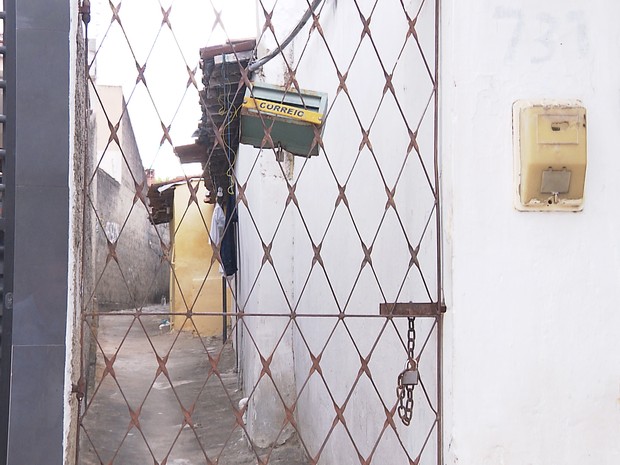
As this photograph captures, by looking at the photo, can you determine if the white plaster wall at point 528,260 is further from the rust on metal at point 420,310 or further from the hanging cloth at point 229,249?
A: the hanging cloth at point 229,249

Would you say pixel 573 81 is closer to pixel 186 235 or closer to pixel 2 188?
pixel 2 188

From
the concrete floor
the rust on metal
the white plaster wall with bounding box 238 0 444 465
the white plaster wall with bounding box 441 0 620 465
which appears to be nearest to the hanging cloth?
the concrete floor

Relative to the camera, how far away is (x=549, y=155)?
1.98 metres

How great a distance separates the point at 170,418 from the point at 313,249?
4.93 meters

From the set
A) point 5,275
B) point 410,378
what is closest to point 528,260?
point 410,378

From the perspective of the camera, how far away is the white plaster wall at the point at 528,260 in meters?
2.03

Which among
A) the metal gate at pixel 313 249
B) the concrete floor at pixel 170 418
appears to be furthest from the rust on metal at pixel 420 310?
the concrete floor at pixel 170 418

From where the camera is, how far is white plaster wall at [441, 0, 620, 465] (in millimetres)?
2025

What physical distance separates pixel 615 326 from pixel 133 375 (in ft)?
25.4

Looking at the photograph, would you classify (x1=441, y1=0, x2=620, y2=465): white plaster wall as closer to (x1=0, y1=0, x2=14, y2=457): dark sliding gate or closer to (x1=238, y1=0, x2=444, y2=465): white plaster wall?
(x1=238, y1=0, x2=444, y2=465): white plaster wall

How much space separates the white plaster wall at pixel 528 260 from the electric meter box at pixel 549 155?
0.12 feet

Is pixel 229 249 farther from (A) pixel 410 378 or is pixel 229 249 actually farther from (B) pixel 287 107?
(A) pixel 410 378

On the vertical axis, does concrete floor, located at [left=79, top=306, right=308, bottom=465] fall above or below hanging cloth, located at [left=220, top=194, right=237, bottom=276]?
below

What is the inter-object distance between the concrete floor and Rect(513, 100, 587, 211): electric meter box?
157 cm
